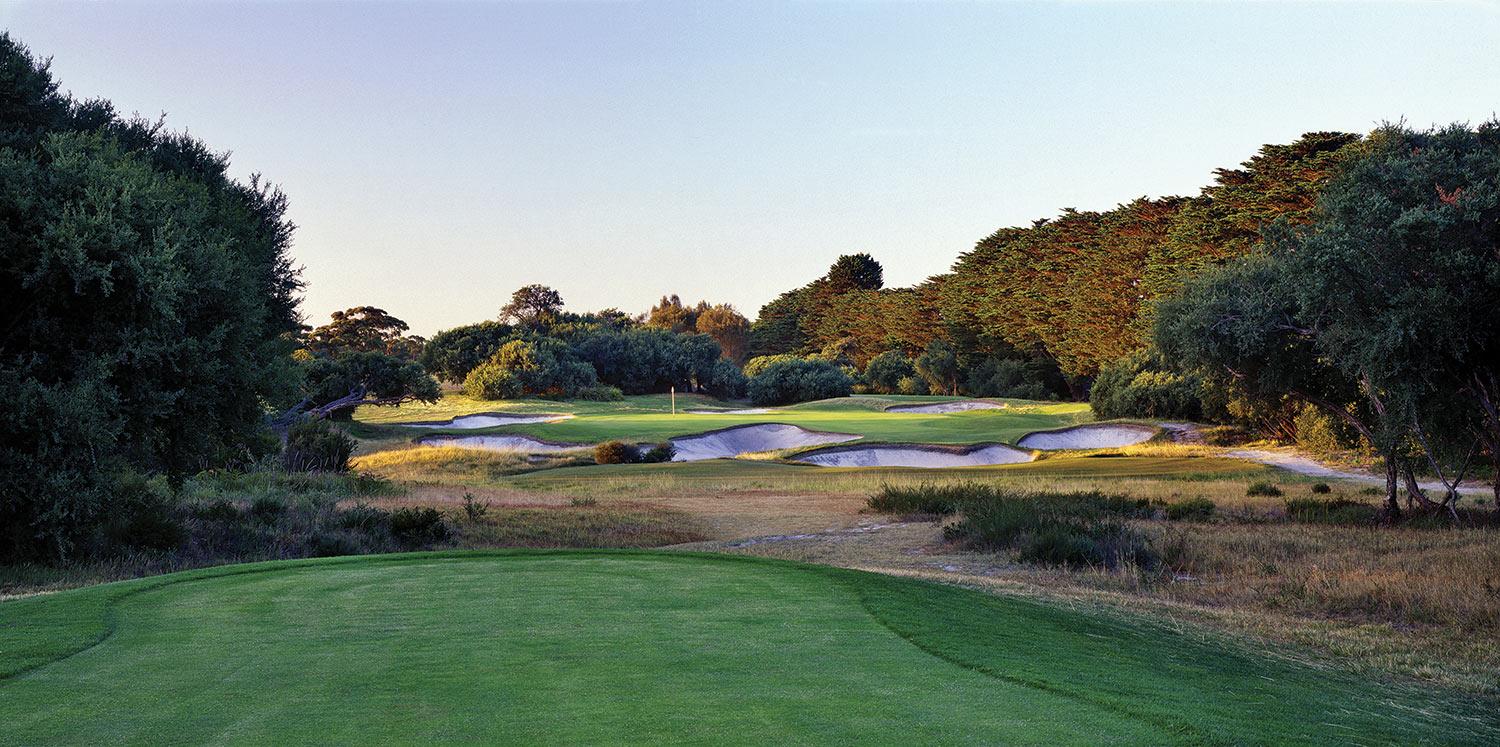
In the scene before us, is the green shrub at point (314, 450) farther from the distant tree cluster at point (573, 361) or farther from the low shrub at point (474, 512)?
the distant tree cluster at point (573, 361)

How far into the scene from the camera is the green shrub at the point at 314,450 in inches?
1227

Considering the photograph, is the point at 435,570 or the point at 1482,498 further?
the point at 1482,498

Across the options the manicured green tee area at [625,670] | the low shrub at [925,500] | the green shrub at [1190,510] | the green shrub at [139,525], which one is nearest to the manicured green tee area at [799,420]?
the low shrub at [925,500]

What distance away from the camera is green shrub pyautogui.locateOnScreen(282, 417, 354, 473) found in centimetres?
3116

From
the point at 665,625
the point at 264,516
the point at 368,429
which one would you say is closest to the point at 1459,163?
the point at 665,625

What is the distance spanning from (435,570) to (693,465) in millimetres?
27547

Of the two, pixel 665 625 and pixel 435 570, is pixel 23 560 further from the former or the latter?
pixel 665 625

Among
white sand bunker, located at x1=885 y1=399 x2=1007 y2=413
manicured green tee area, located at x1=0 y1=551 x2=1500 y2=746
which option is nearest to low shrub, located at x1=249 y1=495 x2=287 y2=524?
manicured green tee area, located at x1=0 y1=551 x2=1500 y2=746

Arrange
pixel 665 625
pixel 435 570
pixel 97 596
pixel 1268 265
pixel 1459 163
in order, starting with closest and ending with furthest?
pixel 665 625, pixel 97 596, pixel 435 570, pixel 1459 163, pixel 1268 265

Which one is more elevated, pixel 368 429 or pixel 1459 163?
pixel 1459 163

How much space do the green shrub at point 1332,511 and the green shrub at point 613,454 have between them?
2322cm

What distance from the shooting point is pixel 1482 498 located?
24.4 meters

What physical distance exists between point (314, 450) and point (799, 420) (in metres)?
25.3

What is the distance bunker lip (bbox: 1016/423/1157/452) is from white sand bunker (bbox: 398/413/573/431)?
921 inches
